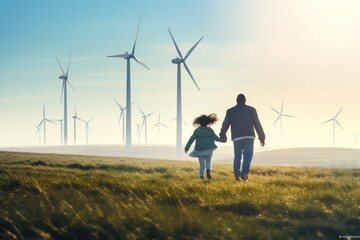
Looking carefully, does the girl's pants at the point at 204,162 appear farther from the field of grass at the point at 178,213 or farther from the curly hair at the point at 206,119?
the field of grass at the point at 178,213

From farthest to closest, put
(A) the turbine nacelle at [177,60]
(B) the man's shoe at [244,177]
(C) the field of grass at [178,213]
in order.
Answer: (A) the turbine nacelle at [177,60] < (B) the man's shoe at [244,177] < (C) the field of grass at [178,213]

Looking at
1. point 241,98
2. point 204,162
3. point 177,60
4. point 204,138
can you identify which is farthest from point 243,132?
point 177,60

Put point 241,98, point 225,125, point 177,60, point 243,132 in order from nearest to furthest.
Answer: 1. point 243,132
2. point 241,98
3. point 225,125
4. point 177,60

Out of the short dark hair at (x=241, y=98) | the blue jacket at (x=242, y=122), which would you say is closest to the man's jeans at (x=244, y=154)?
the blue jacket at (x=242, y=122)

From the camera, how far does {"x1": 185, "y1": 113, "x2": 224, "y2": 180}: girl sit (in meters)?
14.8

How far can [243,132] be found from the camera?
47.5 feet

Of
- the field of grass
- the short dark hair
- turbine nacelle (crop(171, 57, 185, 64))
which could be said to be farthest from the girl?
turbine nacelle (crop(171, 57, 185, 64))

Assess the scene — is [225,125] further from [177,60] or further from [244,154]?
[177,60]

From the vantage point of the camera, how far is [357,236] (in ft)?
19.5

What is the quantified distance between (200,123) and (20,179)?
558cm

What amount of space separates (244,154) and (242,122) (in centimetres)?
89

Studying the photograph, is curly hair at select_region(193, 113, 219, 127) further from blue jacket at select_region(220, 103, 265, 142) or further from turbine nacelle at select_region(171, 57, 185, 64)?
turbine nacelle at select_region(171, 57, 185, 64)

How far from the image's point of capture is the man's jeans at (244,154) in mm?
14398

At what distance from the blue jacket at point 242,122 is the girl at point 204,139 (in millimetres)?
354
